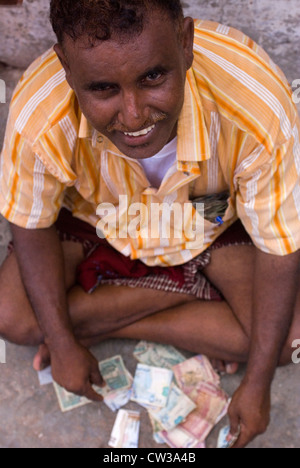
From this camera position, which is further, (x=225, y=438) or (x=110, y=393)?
(x=110, y=393)

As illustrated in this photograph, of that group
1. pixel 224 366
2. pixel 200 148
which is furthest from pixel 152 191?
pixel 224 366

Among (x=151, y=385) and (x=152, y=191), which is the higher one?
(x=152, y=191)

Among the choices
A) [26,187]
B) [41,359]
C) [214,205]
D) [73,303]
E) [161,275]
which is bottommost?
[41,359]

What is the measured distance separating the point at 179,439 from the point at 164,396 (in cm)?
17

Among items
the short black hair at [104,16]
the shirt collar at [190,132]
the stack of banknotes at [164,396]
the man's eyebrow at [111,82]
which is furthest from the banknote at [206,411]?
the short black hair at [104,16]

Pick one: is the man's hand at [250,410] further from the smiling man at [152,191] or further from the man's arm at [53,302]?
the man's arm at [53,302]

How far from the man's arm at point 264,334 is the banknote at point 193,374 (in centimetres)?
28

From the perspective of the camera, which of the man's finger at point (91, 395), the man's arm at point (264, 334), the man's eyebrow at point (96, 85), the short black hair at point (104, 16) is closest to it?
the short black hair at point (104, 16)

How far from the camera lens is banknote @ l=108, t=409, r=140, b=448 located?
2211 mm

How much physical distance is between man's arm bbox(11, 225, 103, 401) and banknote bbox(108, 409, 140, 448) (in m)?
0.25

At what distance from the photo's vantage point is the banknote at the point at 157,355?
2.33 meters

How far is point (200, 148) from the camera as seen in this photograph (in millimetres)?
1606

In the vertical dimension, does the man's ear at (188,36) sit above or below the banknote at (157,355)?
above

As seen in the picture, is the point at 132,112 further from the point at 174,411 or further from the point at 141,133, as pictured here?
the point at 174,411
